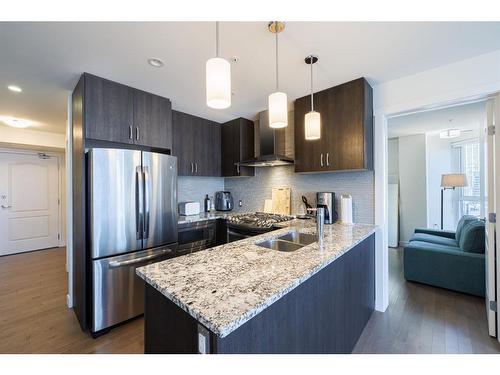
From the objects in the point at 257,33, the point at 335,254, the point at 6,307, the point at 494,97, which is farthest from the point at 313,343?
the point at 6,307

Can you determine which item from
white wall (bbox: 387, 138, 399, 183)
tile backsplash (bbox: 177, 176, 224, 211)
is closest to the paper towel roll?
tile backsplash (bbox: 177, 176, 224, 211)

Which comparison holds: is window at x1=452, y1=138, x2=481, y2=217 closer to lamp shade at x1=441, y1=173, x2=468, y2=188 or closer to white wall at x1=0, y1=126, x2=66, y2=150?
lamp shade at x1=441, y1=173, x2=468, y2=188

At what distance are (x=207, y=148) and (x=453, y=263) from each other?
3607mm

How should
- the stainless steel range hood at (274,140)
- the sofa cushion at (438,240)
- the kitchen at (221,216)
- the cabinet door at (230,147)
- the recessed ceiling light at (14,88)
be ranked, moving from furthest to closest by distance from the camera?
1. the cabinet door at (230,147)
2. the sofa cushion at (438,240)
3. the stainless steel range hood at (274,140)
4. the recessed ceiling light at (14,88)
5. the kitchen at (221,216)

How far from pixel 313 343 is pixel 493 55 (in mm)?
2525

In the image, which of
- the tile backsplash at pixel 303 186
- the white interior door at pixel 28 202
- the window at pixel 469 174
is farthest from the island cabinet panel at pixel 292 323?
the white interior door at pixel 28 202

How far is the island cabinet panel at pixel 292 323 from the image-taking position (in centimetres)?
82

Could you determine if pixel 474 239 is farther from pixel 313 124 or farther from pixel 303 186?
→ pixel 313 124

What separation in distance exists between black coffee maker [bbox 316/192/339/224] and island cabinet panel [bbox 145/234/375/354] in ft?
2.35

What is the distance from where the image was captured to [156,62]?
1837mm

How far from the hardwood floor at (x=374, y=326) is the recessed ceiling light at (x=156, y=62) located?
238 centimetres

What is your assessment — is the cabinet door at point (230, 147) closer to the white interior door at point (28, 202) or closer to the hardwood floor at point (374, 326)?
the hardwood floor at point (374, 326)

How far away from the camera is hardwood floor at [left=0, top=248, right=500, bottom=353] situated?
5.90 feet

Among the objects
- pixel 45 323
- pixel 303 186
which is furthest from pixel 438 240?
pixel 45 323
